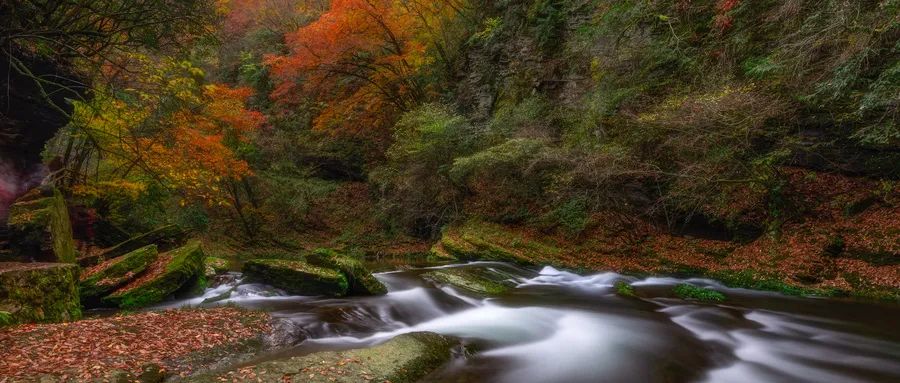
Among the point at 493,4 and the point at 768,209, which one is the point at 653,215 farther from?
the point at 493,4

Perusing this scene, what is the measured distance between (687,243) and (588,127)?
4256 millimetres

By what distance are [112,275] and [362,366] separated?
6509 millimetres

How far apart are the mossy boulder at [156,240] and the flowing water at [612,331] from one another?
5022 mm

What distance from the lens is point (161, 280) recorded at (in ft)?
27.5

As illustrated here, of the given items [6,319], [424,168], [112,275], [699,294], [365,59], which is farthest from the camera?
[365,59]

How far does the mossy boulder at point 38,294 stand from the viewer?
18.9 feet

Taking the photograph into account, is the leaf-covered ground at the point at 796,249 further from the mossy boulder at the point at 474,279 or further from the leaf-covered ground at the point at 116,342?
the leaf-covered ground at the point at 116,342

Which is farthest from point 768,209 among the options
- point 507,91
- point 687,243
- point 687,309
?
point 507,91

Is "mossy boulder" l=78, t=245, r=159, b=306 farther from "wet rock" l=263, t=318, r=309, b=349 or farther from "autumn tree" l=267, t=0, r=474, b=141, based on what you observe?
"autumn tree" l=267, t=0, r=474, b=141

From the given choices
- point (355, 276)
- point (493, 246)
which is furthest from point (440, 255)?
point (355, 276)

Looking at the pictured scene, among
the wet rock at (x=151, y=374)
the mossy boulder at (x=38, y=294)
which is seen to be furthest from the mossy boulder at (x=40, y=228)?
the wet rock at (x=151, y=374)

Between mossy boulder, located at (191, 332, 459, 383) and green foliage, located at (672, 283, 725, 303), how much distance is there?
6.01 metres

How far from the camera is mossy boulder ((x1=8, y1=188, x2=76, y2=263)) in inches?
322

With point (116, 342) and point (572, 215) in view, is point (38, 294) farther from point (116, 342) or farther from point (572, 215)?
point (572, 215)
